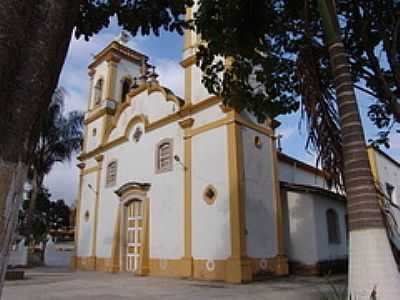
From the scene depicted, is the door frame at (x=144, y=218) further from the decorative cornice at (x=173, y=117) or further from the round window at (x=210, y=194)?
the round window at (x=210, y=194)

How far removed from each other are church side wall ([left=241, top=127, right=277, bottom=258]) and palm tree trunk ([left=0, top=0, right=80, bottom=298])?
10.2 metres

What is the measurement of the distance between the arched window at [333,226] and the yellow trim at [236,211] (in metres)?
4.87

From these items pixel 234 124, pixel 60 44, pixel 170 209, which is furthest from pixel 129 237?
pixel 60 44

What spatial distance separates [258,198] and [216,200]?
1460 mm

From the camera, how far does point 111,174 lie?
17.5 meters

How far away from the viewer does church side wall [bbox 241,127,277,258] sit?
11457mm

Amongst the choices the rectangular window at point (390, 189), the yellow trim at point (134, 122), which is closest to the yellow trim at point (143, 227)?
the yellow trim at point (134, 122)

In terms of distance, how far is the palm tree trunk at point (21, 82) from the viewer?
1.44m

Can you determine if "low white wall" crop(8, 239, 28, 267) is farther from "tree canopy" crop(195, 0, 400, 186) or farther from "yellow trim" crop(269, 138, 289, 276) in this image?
"tree canopy" crop(195, 0, 400, 186)

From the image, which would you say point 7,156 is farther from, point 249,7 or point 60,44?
point 249,7

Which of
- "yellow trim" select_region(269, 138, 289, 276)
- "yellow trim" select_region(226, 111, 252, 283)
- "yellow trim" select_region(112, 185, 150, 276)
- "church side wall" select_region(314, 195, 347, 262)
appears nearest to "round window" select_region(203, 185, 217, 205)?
"yellow trim" select_region(226, 111, 252, 283)

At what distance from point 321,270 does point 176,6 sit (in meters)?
10.6

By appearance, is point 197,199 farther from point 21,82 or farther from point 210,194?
point 21,82

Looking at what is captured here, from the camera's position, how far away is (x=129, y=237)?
50.8 feet
